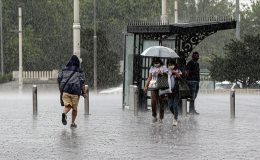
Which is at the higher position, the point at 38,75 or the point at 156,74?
the point at 156,74

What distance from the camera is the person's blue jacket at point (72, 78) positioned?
1906 centimetres

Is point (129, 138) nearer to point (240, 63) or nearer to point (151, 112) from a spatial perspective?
point (151, 112)

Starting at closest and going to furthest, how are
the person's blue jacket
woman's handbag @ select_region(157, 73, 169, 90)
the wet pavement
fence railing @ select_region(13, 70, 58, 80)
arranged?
the wet pavement
the person's blue jacket
woman's handbag @ select_region(157, 73, 169, 90)
fence railing @ select_region(13, 70, 58, 80)

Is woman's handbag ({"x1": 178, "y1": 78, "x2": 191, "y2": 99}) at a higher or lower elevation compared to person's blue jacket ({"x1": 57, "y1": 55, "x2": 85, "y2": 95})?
lower

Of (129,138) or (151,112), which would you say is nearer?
(129,138)

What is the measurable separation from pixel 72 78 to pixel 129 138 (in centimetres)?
302

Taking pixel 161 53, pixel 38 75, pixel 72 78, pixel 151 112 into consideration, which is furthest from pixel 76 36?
pixel 38 75

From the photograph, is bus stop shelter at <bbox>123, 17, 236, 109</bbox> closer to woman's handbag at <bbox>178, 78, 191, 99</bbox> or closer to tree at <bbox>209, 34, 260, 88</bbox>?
woman's handbag at <bbox>178, 78, 191, 99</bbox>

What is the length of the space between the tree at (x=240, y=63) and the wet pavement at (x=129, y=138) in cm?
2328

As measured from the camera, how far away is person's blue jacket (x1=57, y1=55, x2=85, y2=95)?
1906 centimetres

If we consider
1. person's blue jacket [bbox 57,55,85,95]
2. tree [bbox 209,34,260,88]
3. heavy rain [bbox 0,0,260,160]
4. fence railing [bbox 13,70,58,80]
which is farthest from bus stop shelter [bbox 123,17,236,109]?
fence railing [bbox 13,70,58,80]

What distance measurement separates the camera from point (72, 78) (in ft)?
62.6

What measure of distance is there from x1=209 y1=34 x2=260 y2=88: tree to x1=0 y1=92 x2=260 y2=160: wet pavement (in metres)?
23.3

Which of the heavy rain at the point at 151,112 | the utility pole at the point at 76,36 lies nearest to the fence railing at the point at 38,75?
the heavy rain at the point at 151,112
